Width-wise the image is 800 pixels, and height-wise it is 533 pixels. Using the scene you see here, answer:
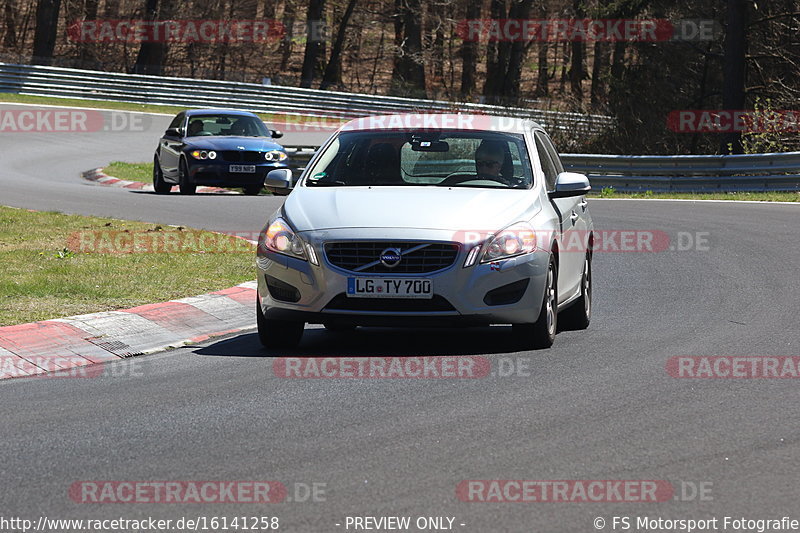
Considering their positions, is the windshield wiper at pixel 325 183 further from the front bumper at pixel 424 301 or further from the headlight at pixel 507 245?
the headlight at pixel 507 245

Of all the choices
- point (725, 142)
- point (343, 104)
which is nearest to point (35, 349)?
point (725, 142)

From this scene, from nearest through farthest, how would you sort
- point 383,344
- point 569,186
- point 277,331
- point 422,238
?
1. point 422,238
2. point 277,331
3. point 383,344
4. point 569,186

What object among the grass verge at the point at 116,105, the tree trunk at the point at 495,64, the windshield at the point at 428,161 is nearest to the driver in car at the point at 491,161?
the windshield at the point at 428,161

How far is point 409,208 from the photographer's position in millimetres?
9070

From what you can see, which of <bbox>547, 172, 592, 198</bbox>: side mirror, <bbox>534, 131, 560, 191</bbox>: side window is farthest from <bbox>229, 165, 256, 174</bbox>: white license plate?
<bbox>547, 172, 592, 198</bbox>: side mirror

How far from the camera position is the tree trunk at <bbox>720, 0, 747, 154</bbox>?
32062mm

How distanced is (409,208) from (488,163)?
1.13 meters

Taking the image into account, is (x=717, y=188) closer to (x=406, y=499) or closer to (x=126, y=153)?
(x=126, y=153)

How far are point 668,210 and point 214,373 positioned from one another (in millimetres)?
14466

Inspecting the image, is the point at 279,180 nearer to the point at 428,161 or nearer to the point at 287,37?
the point at 428,161

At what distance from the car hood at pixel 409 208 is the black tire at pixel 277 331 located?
27.8 inches

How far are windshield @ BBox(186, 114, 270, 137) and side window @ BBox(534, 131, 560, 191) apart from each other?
15.1 meters

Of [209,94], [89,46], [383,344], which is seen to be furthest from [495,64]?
[383,344]

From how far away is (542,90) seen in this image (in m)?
75.2
